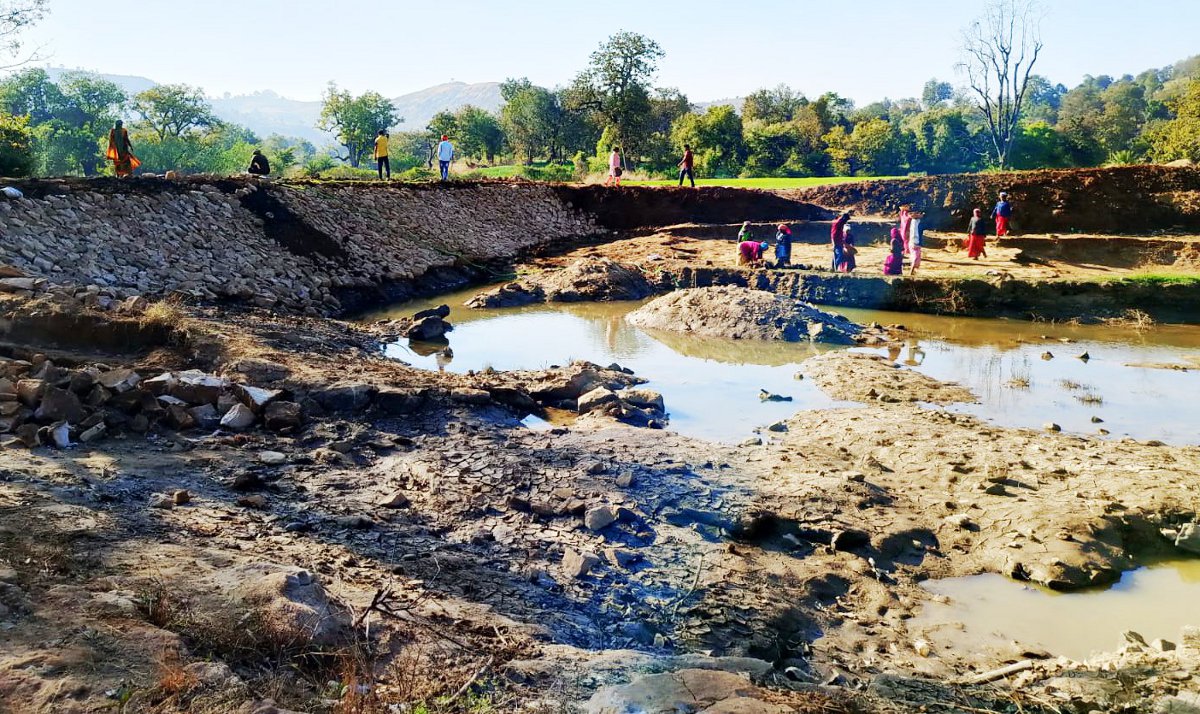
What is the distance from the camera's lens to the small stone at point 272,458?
22.3 ft

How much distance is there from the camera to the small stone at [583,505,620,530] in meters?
6.02

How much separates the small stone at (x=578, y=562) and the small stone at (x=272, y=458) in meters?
2.87

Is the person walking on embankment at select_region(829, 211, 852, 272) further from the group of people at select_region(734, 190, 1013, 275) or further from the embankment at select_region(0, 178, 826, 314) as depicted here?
the embankment at select_region(0, 178, 826, 314)

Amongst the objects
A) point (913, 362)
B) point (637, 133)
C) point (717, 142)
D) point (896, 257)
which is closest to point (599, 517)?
point (913, 362)

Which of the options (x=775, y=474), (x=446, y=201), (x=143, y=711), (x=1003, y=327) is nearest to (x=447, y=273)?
(x=446, y=201)

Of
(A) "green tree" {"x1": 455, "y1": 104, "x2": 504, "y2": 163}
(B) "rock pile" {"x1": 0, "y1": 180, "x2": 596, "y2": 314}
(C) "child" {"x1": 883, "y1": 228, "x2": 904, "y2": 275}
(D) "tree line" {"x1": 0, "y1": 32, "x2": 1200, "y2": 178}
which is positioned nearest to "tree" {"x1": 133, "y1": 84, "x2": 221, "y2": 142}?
(D) "tree line" {"x1": 0, "y1": 32, "x2": 1200, "y2": 178}

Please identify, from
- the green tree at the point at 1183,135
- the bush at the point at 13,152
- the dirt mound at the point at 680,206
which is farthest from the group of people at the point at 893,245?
the bush at the point at 13,152

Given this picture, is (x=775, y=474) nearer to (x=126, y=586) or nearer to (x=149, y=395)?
(x=126, y=586)

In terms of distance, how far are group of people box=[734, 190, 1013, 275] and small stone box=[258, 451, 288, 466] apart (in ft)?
46.1

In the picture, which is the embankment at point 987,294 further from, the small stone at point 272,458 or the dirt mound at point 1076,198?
the small stone at point 272,458

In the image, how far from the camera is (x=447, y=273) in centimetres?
2036

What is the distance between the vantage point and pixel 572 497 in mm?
6445

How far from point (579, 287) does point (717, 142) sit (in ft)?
76.5

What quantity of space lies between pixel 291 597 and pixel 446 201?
2008cm
